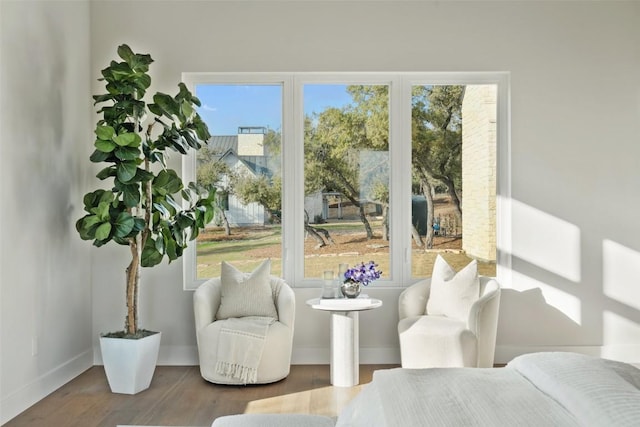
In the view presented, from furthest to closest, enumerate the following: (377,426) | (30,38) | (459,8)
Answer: (459,8), (30,38), (377,426)

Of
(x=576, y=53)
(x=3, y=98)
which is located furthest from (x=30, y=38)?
(x=576, y=53)

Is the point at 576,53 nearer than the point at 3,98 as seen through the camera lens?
No

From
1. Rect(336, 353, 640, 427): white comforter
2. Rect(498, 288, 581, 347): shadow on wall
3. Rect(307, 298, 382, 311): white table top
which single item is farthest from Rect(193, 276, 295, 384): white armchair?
Rect(336, 353, 640, 427): white comforter

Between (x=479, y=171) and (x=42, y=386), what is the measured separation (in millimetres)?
3713

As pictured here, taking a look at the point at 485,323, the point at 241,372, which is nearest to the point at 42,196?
the point at 241,372

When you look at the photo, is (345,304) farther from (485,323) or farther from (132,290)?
(132,290)

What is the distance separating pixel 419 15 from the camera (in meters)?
4.89

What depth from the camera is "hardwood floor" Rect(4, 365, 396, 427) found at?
355 centimetres

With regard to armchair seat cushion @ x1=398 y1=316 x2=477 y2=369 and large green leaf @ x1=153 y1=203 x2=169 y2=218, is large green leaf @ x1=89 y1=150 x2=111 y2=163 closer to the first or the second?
large green leaf @ x1=153 y1=203 x2=169 y2=218

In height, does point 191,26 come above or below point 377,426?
above

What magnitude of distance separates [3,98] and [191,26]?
1782 mm

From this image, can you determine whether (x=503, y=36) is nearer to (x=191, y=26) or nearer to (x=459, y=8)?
(x=459, y=8)

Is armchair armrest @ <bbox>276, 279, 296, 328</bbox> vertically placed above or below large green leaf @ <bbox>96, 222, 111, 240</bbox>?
below

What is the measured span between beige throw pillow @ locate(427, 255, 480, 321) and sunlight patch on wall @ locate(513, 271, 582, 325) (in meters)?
A: 0.62
